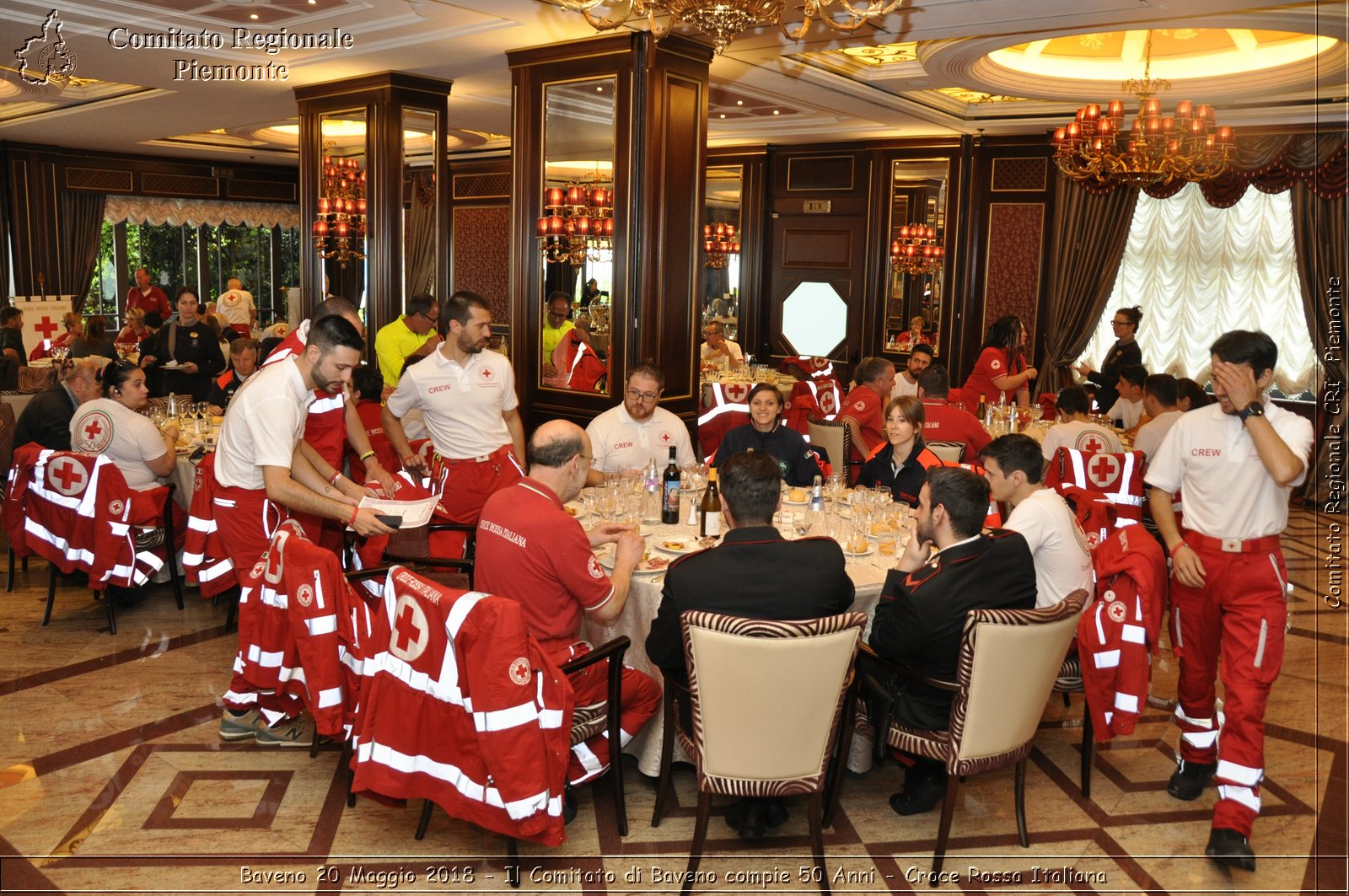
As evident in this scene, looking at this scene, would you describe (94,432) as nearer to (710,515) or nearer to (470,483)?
(470,483)

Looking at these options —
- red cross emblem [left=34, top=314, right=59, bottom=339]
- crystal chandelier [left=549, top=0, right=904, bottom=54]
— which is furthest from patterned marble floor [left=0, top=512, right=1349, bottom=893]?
red cross emblem [left=34, top=314, right=59, bottom=339]

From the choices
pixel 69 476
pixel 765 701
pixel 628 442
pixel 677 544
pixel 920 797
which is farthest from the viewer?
pixel 628 442

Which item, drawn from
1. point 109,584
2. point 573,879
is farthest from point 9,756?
point 573,879

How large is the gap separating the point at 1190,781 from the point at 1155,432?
8.67 ft

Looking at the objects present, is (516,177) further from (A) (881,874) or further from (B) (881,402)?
(A) (881,874)

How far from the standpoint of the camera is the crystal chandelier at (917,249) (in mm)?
11562

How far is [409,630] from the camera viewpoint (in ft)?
9.84

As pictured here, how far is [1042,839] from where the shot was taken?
11.7 feet

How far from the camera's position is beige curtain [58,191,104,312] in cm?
1454

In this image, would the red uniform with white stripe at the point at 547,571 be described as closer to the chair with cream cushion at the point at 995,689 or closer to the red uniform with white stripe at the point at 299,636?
the red uniform with white stripe at the point at 299,636

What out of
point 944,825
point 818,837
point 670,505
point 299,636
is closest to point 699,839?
point 818,837

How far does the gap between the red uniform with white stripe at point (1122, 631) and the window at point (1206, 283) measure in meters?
7.62

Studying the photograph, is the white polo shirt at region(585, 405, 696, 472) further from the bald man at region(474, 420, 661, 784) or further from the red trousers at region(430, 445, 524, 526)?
the bald man at region(474, 420, 661, 784)

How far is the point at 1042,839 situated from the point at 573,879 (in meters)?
1.62
